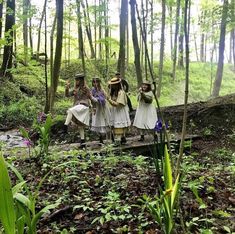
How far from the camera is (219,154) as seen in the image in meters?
7.16

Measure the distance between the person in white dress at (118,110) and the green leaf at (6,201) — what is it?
15.6 feet

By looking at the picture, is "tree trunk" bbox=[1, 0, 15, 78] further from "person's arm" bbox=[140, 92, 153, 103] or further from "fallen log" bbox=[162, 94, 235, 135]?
"person's arm" bbox=[140, 92, 153, 103]

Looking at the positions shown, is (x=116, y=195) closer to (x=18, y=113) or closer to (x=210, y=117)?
(x=210, y=117)

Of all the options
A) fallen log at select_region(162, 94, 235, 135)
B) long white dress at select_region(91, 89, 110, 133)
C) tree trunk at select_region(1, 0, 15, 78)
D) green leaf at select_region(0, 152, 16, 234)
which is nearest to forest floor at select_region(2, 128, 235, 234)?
green leaf at select_region(0, 152, 16, 234)

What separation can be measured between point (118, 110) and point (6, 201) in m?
5.06

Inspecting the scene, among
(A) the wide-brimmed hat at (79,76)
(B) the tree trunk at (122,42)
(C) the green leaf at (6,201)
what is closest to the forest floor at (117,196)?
(C) the green leaf at (6,201)

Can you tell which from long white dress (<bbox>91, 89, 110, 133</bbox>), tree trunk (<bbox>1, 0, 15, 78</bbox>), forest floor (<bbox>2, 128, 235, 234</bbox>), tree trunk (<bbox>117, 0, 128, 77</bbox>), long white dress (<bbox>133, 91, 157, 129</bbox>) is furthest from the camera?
tree trunk (<bbox>1, 0, 15, 78</bbox>)

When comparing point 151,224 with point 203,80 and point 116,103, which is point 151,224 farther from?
point 203,80

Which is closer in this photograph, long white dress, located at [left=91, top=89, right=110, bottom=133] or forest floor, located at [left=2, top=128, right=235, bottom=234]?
forest floor, located at [left=2, top=128, right=235, bottom=234]

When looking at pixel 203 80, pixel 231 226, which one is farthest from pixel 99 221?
pixel 203 80

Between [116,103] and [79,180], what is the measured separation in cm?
269

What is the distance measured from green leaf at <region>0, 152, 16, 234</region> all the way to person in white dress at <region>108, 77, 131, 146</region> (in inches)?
187

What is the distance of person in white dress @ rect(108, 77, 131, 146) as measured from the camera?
22.2ft

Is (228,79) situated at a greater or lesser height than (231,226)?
lesser
